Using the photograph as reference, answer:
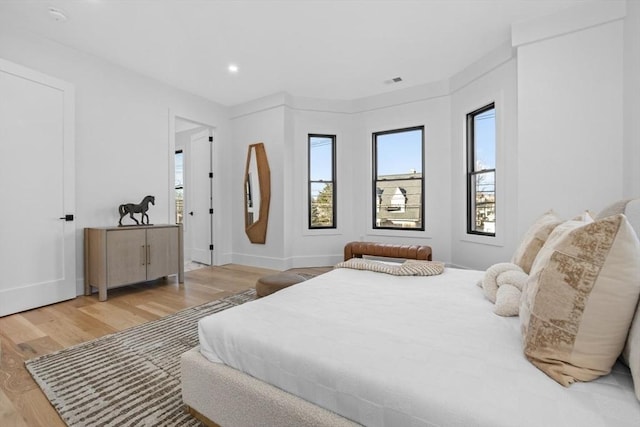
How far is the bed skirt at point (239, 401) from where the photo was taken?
3.13 ft

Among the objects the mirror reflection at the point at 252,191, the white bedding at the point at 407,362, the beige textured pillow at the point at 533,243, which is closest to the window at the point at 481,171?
the beige textured pillow at the point at 533,243

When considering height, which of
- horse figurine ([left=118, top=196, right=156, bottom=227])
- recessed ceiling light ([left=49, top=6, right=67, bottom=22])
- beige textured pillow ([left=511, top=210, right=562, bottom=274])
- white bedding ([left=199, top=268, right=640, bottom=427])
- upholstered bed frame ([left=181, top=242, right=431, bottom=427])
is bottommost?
upholstered bed frame ([left=181, top=242, right=431, bottom=427])

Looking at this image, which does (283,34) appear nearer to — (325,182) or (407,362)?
(325,182)

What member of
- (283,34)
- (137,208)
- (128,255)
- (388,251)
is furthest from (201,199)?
(388,251)

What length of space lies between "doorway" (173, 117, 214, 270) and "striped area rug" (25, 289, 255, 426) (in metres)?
2.81

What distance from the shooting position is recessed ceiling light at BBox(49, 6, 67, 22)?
8.67ft

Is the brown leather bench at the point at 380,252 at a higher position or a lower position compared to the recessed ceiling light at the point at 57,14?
lower

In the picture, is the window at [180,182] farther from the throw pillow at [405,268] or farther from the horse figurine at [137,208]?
the throw pillow at [405,268]

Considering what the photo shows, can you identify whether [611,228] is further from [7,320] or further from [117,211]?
[117,211]

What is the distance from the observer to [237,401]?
44.1 inches

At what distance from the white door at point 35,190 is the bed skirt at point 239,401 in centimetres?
272

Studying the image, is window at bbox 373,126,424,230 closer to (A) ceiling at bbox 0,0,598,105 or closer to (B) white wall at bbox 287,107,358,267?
(B) white wall at bbox 287,107,358,267

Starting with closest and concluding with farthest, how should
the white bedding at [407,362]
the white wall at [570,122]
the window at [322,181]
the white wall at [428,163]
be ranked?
the white bedding at [407,362] → the white wall at [570,122] → the white wall at [428,163] → the window at [322,181]

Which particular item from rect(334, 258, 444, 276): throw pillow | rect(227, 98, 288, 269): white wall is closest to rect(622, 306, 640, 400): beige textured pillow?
rect(334, 258, 444, 276): throw pillow
